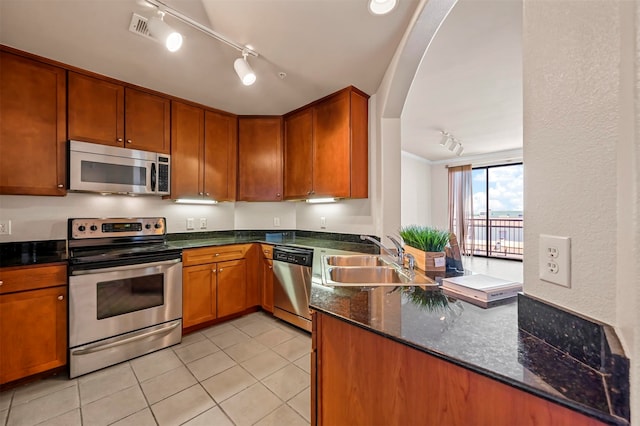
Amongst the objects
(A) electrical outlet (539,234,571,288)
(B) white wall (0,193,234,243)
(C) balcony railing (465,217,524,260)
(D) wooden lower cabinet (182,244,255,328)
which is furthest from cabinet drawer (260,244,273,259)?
(C) balcony railing (465,217,524,260)

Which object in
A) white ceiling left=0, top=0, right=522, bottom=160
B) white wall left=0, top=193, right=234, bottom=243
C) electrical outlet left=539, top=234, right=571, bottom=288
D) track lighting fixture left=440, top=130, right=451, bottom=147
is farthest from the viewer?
track lighting fixture left=440, top=130, right=451, bottom=147

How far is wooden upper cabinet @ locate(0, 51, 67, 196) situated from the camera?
6.06ft

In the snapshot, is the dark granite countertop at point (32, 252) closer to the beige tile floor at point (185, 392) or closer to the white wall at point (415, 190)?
the beige tile floor at point (185, 392)

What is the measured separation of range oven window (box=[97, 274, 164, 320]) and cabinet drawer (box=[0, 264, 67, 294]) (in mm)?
241

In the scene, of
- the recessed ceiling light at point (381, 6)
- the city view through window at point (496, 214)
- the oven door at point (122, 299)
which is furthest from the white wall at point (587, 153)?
the city view through window at point (496, 214)

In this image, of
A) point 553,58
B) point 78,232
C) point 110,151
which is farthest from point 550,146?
point 78,232

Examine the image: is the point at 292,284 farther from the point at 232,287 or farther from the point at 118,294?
the point at 118,294

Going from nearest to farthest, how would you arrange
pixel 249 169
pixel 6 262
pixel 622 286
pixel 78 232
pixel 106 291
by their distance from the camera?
pixel 622 286 < pixel 6 262 < pixel 106 291 < pixel 78 232 < pixel 249 169

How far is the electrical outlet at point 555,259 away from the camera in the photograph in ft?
2.01

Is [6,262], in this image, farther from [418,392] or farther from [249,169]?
[418,392]

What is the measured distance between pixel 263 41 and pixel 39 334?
2527mm

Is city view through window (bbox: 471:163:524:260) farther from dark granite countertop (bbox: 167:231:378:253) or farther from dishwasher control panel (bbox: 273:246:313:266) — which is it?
dishwasher control panel (bbox: 273:246:313:266)

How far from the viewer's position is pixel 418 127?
417cm

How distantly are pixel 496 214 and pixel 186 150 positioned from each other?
21.5 ft
